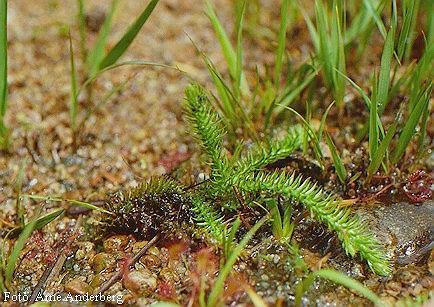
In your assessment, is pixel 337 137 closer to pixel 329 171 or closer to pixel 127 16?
pixel 329 171

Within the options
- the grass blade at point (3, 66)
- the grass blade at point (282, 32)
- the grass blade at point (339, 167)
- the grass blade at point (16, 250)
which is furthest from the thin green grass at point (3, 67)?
the grass blade at point (339, 167)

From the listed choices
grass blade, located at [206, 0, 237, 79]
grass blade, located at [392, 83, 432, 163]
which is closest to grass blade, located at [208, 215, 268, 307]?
grass blade, located at [392, 83, 432, 163]

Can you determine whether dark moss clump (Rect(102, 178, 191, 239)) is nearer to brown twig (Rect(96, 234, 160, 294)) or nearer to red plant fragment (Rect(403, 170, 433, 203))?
brown twig (Rect(96, 234, 160, 294))

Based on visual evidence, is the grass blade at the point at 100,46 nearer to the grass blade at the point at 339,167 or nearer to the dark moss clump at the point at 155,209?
the dark moss clump at the point at 155,209

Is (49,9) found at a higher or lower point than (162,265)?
higher

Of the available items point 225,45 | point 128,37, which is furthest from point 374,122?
point 128,37

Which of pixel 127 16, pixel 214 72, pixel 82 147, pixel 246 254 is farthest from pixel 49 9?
pixel 246 254

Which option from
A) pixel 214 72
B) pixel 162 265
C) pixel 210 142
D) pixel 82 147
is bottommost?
pixel 162 265
